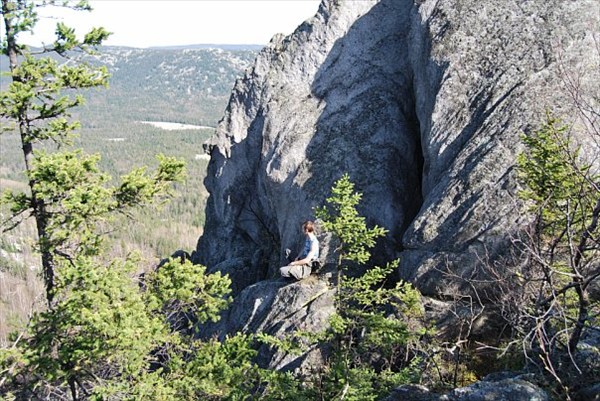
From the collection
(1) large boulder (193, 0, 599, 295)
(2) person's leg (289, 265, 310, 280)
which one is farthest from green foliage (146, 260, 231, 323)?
(2) person's leg (289, 265, 310, 280)

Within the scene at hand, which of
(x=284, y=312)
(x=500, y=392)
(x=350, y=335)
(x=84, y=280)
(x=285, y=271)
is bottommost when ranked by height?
(x=284, y=312)

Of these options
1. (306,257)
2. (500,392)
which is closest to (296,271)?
(306,257)

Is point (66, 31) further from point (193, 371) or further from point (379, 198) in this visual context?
point (379, 198)

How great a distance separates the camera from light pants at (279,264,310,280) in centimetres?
1822

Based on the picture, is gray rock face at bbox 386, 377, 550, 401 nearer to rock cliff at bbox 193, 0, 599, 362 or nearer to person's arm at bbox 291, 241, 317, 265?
rock cliff at bbox 193, 0, 599, 362

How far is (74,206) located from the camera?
992 cm

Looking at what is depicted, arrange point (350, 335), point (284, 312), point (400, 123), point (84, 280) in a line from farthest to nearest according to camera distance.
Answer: point (400, 123) → point (284, 312) → point (350, 335) → point (84, 280)

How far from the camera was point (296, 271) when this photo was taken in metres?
18.2

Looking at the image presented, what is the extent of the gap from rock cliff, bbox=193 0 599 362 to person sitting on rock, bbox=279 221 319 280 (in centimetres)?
118

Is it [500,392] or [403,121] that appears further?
[403,121]

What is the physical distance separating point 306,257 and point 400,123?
772cm

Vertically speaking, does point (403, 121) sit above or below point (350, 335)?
above

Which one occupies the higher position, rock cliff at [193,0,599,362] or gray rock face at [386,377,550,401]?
rock cliff at [193,0,599,362]

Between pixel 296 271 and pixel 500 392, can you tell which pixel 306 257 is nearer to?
pixel 296 271
